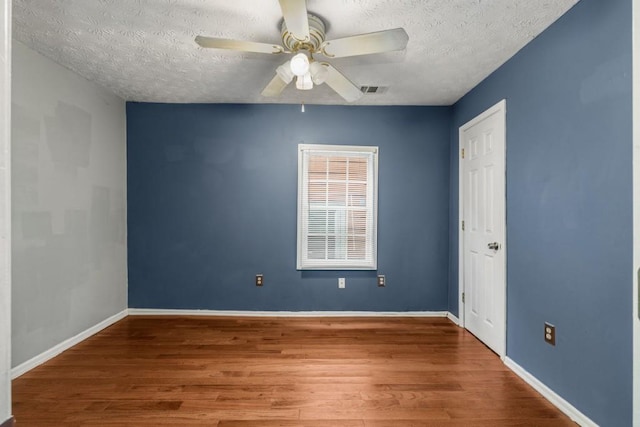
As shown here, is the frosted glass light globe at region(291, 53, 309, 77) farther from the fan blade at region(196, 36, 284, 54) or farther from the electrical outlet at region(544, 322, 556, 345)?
the electrical outlet at region(544, 322, 556, 345)

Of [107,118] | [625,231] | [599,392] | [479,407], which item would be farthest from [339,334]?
[107,118]

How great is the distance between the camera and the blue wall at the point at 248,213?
388cm

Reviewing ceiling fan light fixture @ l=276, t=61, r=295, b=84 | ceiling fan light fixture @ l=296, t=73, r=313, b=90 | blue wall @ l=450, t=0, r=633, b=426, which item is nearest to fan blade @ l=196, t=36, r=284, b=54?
ceiling fan light fixture @ l=276, t=61, r=295, b=84

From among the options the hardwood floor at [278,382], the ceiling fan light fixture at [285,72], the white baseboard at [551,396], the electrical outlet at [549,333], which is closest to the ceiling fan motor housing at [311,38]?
the ceiling fan light fixture at [285,72]

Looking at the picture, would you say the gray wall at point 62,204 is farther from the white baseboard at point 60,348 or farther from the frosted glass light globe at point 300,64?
the frosted glass light globe at point 300,64

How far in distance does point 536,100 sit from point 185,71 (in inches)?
110

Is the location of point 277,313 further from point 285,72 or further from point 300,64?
point 300,64

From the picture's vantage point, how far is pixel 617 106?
1.75 meters

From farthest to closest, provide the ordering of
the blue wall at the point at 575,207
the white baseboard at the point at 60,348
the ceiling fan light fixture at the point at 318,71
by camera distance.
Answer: the white baseboard at the point at 60,348 → the ceiling fan light fixture at the point at 318,71 → the blue wall at the point at 575,207

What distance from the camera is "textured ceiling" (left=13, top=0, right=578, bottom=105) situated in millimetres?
2061

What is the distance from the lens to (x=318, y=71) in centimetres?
221

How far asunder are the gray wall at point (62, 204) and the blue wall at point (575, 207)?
367 cm

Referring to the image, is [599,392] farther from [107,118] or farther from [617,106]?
[107,118]

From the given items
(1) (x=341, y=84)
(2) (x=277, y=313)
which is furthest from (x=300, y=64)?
(2) (x=277, y=313)
